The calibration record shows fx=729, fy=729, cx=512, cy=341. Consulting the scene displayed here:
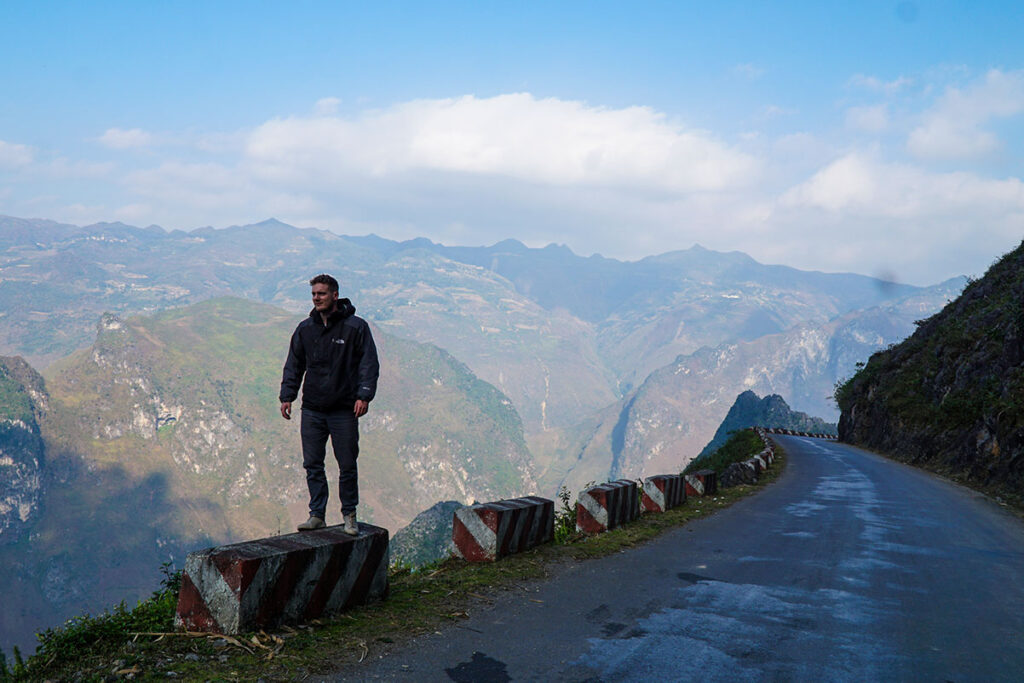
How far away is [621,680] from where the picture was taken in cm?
442

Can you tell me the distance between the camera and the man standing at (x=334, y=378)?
21.6 feet

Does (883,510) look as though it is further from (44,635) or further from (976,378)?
(976,378)

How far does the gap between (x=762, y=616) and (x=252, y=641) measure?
3.94 metres

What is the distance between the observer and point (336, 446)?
6.73 meters

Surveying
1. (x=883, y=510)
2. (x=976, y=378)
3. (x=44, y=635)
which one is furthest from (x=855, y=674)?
(x=976, y=378)

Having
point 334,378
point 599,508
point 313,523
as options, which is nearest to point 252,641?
point 313,523

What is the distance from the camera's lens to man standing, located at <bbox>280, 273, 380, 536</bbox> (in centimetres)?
657

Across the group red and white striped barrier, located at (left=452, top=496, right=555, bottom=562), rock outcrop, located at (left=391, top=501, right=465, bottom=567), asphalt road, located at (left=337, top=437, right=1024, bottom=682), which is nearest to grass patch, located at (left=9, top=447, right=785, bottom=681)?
asphalt road, located at (left=337, top=437, right=1024, bottom=682)

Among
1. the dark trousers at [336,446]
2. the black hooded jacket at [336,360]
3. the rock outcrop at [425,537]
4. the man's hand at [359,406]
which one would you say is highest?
the black hooded jacket at [336,360]

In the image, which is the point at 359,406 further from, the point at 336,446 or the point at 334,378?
the point at 336,446

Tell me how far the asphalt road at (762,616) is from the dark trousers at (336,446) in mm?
1703

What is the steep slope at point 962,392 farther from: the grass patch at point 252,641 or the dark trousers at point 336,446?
the dark trousers at point 336,446

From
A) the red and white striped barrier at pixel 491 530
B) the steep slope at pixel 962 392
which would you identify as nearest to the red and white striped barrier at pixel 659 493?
the red and white striped barrier at pixel 491 530

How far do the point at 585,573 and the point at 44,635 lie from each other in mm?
4770
